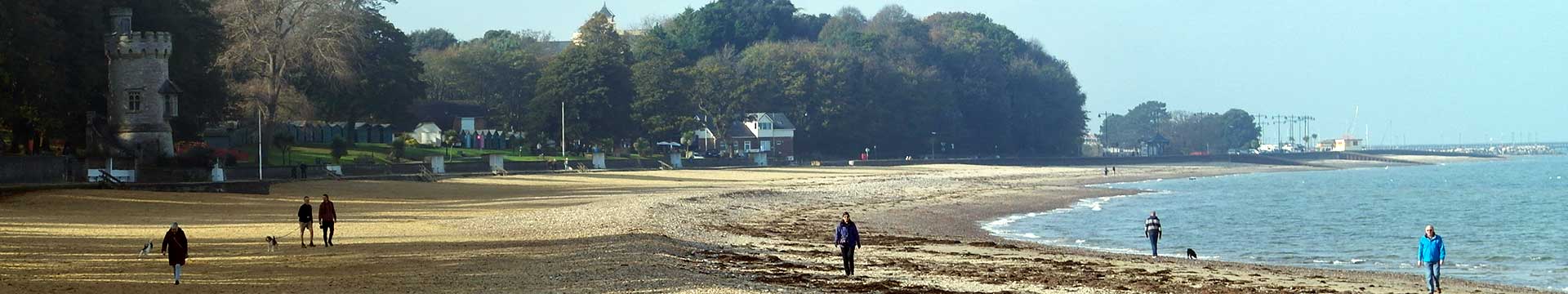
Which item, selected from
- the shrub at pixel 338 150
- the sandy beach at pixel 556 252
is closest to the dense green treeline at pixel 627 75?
the shrub at pixel 338 150

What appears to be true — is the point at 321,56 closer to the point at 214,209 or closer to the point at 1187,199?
the point at 214,209

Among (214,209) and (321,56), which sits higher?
(321,56)

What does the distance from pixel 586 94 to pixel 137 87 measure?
129ft

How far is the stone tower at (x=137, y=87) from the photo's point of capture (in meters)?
51.3

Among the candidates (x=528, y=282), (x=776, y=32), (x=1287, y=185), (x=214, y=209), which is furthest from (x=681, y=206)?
(x=776, y=32)

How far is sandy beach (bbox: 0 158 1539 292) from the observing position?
71.5 feet

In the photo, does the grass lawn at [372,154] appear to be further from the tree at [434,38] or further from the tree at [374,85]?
the tree at [434,38]

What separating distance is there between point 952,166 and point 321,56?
2019 inches

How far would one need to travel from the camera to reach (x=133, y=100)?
2044 inches

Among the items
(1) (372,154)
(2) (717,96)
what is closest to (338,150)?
(1) (372,154)

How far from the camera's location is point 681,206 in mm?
46531

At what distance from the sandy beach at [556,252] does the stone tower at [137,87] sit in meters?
5.15

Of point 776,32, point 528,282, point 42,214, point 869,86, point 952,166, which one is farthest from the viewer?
point 776,32

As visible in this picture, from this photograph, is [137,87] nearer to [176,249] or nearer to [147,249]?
[147,249]
